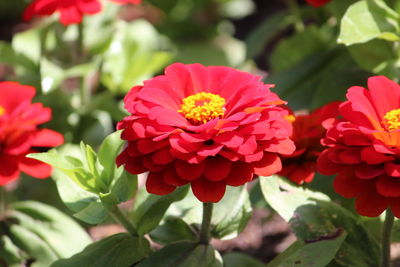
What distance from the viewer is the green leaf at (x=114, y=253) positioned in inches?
45.2

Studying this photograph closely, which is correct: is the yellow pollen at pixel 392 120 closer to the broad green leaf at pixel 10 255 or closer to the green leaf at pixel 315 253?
the green leaf at pixel 315 253

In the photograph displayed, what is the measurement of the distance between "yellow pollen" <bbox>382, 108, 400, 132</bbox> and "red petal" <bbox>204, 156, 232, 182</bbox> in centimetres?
23

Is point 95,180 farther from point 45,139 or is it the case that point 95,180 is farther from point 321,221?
point 321,221

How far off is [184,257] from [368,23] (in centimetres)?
53

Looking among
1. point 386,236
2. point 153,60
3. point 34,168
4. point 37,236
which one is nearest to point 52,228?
point 37,236

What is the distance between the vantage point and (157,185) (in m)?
0.99

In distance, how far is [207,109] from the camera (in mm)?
1040

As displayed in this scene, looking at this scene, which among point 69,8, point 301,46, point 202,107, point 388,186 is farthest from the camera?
point 301,46

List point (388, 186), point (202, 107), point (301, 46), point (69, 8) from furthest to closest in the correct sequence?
point (301, 46) < point (69, 8) < point (202, 107) < point (388, 186)

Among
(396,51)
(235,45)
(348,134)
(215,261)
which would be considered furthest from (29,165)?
(235,45)

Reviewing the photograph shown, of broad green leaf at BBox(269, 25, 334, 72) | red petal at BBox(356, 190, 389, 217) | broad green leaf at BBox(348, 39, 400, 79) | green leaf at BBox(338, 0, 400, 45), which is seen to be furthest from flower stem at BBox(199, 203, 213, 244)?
broad green leaf at BBox(269, 25, 334, 72)

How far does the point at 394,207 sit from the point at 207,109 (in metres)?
0.29

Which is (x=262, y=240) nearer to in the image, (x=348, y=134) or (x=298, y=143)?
(x=298, y=143)

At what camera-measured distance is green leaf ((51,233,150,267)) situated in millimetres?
1148
